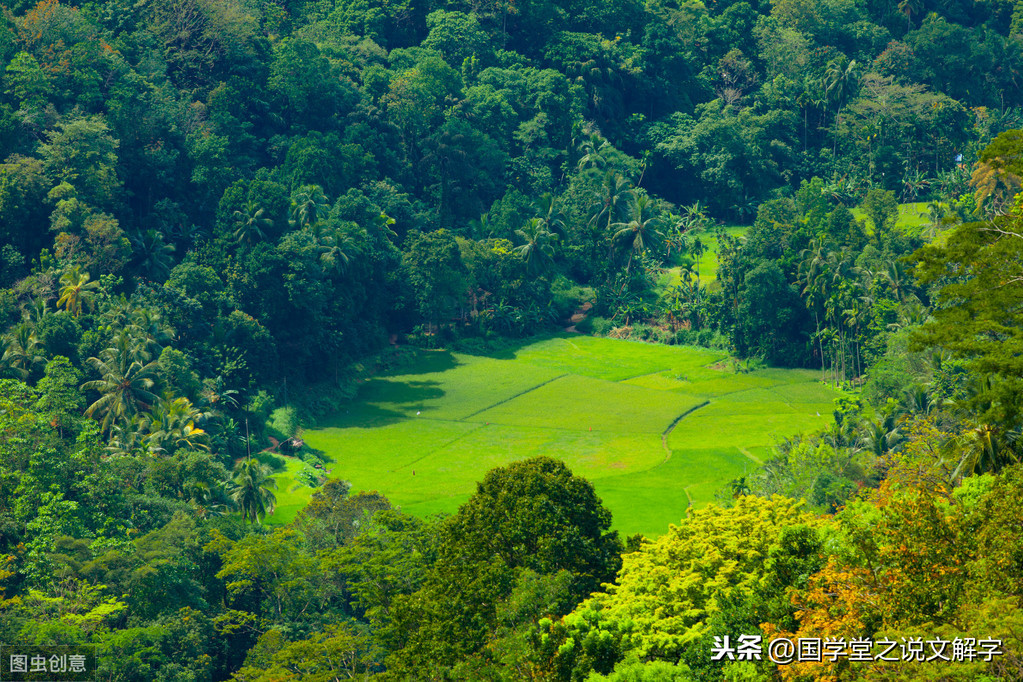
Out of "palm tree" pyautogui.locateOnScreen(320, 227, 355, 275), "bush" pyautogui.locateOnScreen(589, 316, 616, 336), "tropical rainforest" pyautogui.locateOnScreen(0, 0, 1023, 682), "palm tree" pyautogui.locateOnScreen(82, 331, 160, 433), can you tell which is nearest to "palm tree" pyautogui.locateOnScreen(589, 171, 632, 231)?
"tropical rainforest" pyautogui.locateOnScreen(0, 0, 1023, 682)

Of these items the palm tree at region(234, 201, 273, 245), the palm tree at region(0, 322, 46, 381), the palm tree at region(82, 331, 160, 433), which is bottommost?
the palm tree at region(82, 331, 160, 433)

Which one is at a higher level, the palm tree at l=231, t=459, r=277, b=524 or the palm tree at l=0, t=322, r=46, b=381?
the palm tree at l=0, t=322, r=46, b=381

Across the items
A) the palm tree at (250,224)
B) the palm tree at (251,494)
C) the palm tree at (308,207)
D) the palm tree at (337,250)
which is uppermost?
the palm tree at (308,207)

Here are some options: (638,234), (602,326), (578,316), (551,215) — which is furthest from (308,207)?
(638,234)

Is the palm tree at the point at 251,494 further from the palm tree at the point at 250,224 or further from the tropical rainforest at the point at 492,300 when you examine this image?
the palm tree at the point at 250,224

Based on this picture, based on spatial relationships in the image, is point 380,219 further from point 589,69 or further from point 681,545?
point 681,545

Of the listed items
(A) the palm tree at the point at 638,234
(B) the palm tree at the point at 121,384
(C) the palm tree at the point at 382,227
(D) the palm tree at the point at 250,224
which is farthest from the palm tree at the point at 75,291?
(A) the palm tree at the point at 638,234

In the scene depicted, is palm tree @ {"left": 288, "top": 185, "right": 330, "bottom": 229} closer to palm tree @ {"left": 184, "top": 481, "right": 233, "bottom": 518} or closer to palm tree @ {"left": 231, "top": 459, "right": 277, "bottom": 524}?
palm tree @ {"left": 231, "top": 459, "right": 277, "bottom": 524}

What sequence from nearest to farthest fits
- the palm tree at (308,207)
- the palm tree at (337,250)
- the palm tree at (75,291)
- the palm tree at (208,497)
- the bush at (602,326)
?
the palm tree at (208,497)
the palm tree at (75,291)
the palm tree at (337,250)
the palm tree at (308,207)
the bush at (602,326)
